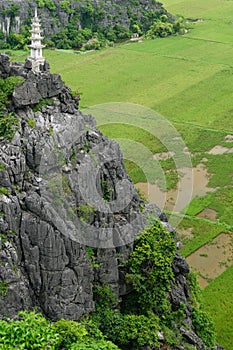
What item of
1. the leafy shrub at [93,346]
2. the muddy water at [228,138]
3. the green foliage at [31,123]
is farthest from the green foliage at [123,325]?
the muddy water at [228,138]

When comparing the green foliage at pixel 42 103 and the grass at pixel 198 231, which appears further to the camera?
the grass at pixel 198 231

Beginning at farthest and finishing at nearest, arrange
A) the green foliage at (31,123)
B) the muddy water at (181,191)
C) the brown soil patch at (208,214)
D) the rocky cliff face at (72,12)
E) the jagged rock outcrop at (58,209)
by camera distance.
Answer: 1. the rocky cliff face at (72,12)
2. the muddy water at (181,191)
3. the brown soil patch at (208,214)
4. the green foliage at (31,123)
5. the jagged rock outcrop at (58,209)

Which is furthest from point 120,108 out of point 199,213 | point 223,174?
point 199,213

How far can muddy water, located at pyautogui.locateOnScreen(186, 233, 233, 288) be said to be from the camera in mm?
40219

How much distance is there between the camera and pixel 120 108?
7212cm

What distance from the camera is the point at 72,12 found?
356 ft

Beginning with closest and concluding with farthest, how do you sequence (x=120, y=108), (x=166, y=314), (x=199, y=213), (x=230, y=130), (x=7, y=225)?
(x=7, y=225) < (x=166, y=314) < (x=199, y=213) < (x=230, y=130) < (x=120, y=108)

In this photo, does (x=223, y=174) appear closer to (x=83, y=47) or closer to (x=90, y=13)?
(x=83, y=47)

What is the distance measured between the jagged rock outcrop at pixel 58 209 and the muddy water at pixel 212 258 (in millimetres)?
10023

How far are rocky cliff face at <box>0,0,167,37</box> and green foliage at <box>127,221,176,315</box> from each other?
7859cm

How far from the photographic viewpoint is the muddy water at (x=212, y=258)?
40219mm

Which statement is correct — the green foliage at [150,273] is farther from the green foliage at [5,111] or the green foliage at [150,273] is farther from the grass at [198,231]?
the grass at [198,231]

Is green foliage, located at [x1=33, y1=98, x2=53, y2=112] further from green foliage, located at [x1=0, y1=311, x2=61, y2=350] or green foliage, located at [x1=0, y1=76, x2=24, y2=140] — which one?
green foliage, located at [x1=0, y1=311, x2=61, y2=350]

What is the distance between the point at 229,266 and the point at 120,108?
3488 cm
